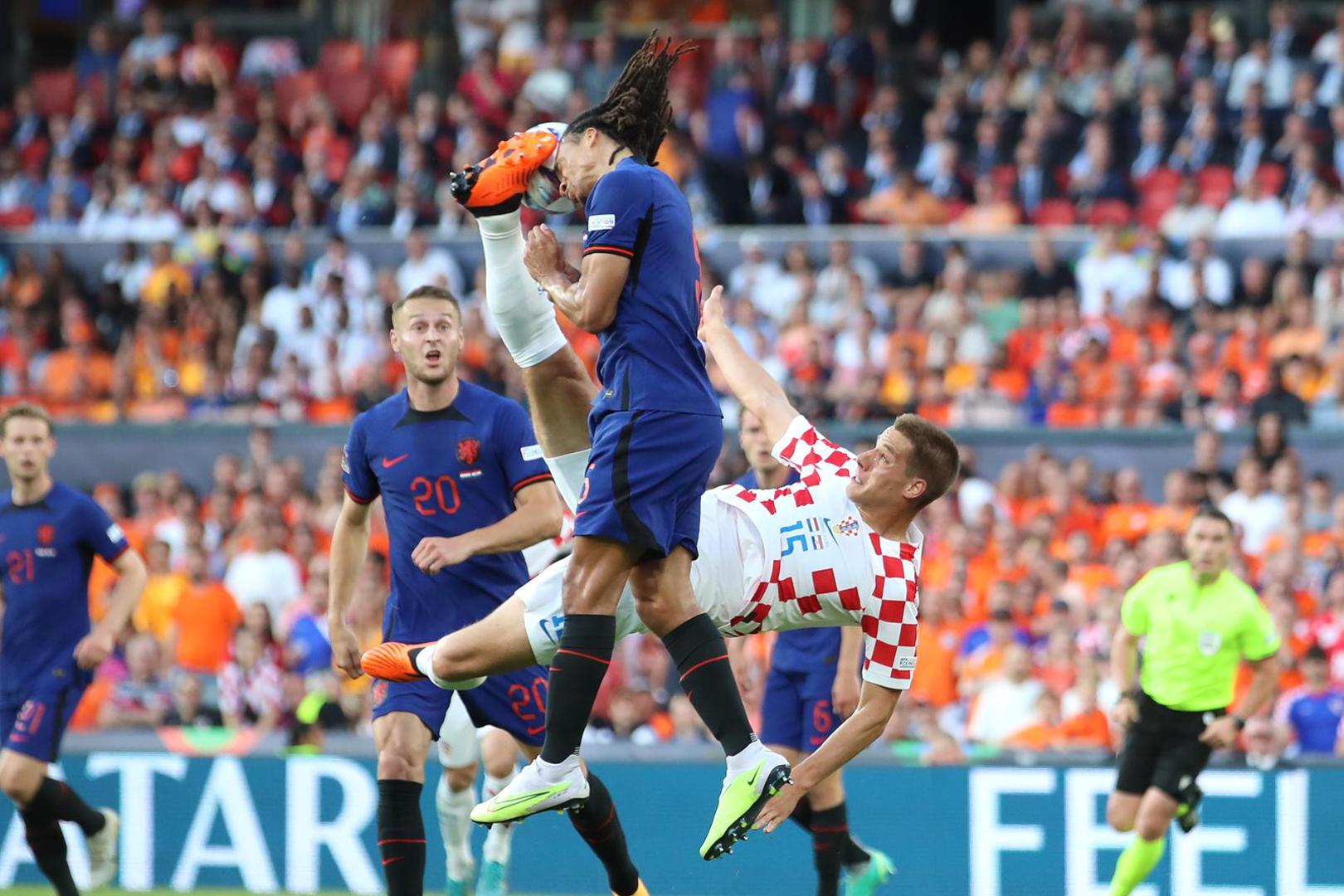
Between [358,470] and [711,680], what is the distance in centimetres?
201

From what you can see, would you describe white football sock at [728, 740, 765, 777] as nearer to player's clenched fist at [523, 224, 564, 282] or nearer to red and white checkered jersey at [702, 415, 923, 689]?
red and white checkered jersey at [702, 415, 923, 689]

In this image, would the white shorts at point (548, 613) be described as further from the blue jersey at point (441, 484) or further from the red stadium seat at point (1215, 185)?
the red stadium seat at point (1215, 185)

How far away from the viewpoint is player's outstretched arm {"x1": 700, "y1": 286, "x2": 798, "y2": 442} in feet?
21.5

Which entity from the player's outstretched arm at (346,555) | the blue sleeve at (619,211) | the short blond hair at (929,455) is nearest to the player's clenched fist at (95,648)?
the player's outstretched arm at (346,555)

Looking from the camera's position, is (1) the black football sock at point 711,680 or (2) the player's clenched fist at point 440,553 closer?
(1) the black football sock at point 711,680

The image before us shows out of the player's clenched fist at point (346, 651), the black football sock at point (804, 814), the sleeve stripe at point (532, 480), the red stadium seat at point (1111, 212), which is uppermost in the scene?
the red stadium seat at point (1111, 212)

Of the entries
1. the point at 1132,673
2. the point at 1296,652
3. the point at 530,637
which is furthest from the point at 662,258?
the point at 1296,652

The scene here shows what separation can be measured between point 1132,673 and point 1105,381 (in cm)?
543

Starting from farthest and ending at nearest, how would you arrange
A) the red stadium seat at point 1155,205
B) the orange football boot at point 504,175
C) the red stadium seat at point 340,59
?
the red stadium seat at point 340,59 → the red stadium seat at point 1155,205 → the orange football boot at point 504,175

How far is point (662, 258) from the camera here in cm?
630

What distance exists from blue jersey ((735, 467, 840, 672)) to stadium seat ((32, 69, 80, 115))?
14440mm

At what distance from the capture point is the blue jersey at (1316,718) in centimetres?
1116

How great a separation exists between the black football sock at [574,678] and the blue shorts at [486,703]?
113cm

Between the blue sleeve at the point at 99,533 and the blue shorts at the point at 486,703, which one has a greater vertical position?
the blue sleeve at the point at 99,533
